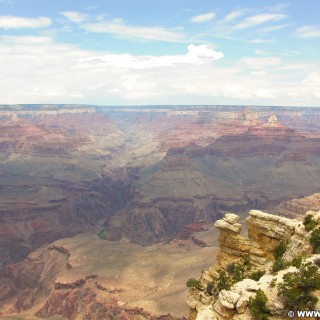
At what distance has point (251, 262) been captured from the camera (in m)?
35.7

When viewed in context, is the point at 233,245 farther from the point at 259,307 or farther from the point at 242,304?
the point at 259,307

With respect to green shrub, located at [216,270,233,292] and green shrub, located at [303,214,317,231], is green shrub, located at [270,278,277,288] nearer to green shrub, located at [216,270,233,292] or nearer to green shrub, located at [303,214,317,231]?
green shrub, located at [216,270,233,292]


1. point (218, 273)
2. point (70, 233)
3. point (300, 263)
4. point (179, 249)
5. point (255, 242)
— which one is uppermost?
point (300, 263)

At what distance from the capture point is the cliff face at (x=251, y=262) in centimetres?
2394

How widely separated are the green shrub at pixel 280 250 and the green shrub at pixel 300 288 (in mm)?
10697

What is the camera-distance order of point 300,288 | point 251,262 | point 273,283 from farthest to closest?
point 251,262
point 273,283
point 300,288

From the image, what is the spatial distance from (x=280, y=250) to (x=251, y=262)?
2761 mm

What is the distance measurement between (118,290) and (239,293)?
77575mm

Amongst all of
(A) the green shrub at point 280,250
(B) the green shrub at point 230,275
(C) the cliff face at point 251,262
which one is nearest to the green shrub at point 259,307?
(C) the cliff face at point 251,262

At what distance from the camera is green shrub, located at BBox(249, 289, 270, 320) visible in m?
21.8

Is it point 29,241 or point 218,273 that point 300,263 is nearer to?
point 218,273

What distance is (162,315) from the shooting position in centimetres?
7825

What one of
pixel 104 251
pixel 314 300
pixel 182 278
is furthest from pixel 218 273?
pixel 104 251

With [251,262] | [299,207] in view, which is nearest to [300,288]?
[251,262]
